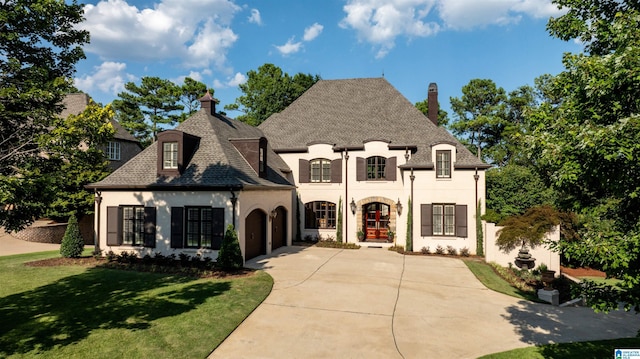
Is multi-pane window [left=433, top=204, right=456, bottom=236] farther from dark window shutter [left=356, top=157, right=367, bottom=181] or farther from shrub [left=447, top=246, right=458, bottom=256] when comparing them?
dark window shutter [left=356, top=157, right=367, bottom=181]

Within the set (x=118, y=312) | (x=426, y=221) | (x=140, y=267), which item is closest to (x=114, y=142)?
(x=140, y=267)

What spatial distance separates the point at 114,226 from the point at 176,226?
3.69 metres

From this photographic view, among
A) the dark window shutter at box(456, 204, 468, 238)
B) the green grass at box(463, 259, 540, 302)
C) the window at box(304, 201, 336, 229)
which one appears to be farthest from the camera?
the window at box(304, 201, 336, 229)

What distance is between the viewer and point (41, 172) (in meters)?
9.50

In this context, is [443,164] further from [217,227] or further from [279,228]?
[217,227]

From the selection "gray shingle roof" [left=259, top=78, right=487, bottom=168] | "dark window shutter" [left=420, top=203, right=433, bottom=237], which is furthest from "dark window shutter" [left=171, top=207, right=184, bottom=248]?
"dark window shutter" [left=420, top=203, right=433, bottom=237]

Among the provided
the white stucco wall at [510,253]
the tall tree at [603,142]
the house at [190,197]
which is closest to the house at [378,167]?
the white stucco wall at [510,253]

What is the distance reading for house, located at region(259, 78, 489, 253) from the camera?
20.6 m

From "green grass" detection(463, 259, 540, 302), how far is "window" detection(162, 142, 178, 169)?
1551 centimetres

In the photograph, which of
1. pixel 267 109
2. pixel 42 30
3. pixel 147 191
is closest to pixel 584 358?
pixel 42 30

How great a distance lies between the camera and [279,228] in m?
21.3

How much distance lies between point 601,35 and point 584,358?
22.6ft

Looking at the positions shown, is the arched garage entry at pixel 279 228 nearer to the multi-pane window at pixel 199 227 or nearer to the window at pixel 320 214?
the window at pixel 320 214

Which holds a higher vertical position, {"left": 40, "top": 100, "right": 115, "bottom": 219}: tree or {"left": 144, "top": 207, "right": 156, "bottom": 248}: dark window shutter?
{"left": 40, "top": 100, "right": 115, "bottom": 219}: tree
